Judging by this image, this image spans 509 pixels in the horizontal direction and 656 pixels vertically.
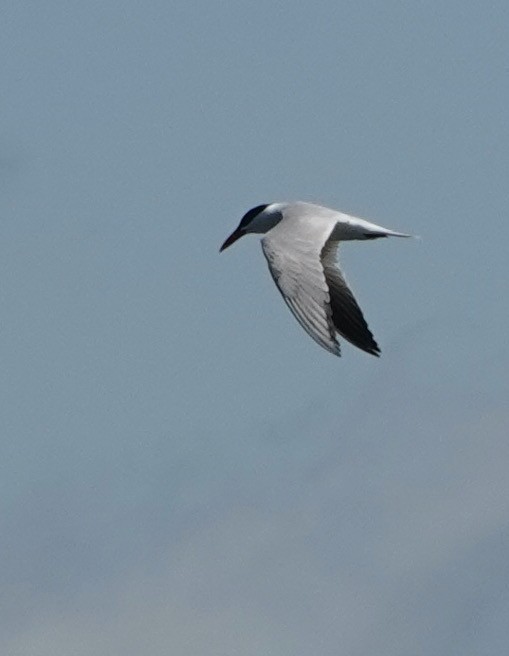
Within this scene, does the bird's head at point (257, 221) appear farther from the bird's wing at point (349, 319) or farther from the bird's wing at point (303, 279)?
the bird's wing at point (303, 279)

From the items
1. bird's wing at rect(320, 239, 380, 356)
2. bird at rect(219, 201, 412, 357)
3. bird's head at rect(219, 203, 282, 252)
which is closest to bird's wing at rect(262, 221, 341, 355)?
bird at rect(219, 201, 412, 357)

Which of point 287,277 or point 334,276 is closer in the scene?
point 287,277

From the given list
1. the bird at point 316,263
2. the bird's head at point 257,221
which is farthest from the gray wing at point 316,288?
the bird's head at point 257,221

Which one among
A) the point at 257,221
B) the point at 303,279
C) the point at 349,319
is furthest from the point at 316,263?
the point at 257,221

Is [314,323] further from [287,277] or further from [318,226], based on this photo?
[318,226]

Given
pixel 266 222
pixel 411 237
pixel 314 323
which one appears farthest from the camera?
pixel 266 222

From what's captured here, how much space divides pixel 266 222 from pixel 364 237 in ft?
7.82

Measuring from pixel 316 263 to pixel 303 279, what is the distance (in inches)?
27.6

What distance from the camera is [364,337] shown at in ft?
114

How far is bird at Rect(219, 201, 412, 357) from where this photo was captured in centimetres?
3073

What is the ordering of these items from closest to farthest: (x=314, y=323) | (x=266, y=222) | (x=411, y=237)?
(x=314, y=323), (x=411, y=237), (x=266, y=222)

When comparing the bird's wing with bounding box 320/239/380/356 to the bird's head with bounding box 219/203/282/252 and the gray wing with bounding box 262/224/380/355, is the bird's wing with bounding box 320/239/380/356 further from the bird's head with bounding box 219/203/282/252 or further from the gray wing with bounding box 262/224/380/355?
the bird's head with bounding box 219/203/282/252

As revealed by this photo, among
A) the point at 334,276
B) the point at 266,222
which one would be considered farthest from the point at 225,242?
the point at 334,276

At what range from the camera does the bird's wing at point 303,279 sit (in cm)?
3044
